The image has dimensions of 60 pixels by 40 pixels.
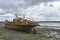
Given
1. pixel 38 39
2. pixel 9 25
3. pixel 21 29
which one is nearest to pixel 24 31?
pixel 21 29

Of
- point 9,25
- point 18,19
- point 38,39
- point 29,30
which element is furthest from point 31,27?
point 38,39

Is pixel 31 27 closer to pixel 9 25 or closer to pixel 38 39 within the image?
pixel 9 25

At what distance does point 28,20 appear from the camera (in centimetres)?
6291

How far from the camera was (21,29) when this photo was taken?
203ft

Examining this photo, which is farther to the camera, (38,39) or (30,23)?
(30,23)

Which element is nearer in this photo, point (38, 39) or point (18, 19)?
point (38, 39)

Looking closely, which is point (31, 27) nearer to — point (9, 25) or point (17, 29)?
point (17, 29)

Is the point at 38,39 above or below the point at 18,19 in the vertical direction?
below

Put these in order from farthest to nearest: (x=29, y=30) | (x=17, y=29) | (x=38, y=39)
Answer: (x=17, y=29)
(x=29, y=30)
(x=38, y=39)

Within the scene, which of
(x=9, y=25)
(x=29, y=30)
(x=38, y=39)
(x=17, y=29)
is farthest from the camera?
(x=9, y=25)

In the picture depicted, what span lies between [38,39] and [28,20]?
22096mm

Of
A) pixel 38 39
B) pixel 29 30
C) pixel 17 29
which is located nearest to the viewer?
pixel 38 39

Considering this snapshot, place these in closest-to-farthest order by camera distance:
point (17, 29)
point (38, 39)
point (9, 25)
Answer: point (38, 39)
point (17, 29)
point (9, 25)

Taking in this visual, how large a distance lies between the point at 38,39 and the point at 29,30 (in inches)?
732
